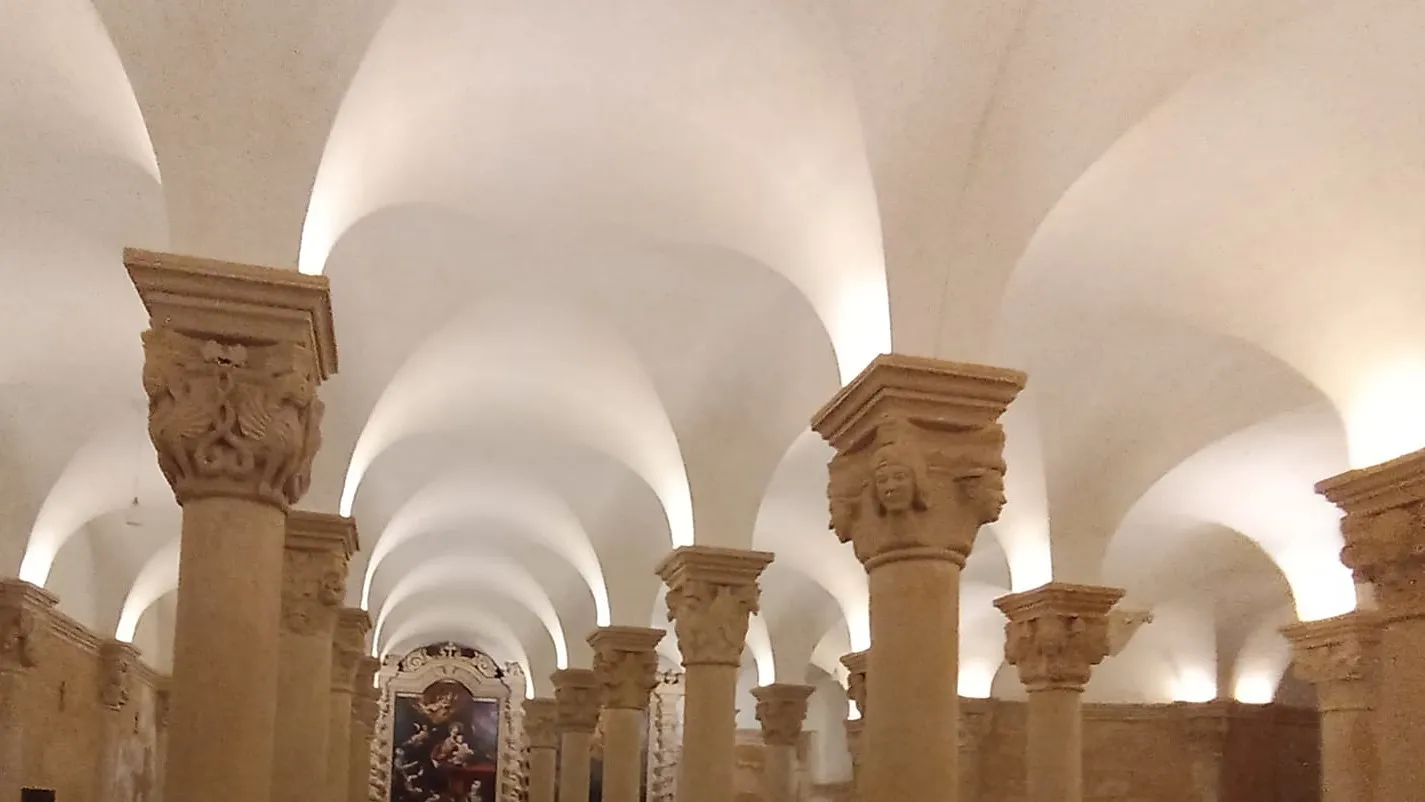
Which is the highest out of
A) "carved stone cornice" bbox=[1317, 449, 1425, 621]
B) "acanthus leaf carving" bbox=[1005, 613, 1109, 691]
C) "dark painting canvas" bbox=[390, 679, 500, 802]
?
"carved stone cornice" bbox=[1317, 449, 1425, 621]

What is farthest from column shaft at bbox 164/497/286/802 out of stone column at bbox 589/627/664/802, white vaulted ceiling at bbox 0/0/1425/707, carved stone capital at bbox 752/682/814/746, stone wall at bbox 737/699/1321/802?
stone wall at bbox 737/699/1321/802

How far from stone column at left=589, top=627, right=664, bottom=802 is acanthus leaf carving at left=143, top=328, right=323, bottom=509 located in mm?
A: 7783

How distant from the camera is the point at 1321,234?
Answer: 7203mm

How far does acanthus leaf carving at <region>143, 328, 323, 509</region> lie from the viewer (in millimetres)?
4660

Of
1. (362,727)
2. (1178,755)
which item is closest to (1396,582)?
(1178,755)

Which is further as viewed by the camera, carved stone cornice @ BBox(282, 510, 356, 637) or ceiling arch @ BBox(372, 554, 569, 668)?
ceiling arch @ BBox(372, 554, 569, 668)

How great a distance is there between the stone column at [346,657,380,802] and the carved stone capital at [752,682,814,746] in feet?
15.2

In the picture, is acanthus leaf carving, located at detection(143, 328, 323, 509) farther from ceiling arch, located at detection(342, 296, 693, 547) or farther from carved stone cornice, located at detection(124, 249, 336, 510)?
ceiling arch, located at detection(342, 296, 693, 547)

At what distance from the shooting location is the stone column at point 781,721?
54.5ft

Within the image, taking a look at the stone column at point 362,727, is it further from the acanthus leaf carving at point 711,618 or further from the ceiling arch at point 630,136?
the ceiling arch at point 630,136

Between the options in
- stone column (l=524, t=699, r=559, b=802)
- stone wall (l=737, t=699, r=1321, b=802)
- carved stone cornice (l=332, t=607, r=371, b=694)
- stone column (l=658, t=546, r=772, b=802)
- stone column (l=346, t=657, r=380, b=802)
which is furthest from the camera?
stone column (l=524, t=699, r=559, b=802)

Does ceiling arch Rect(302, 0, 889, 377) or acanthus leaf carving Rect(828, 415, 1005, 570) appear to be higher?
ceiling arch Rect(302, 0, 889, 377)

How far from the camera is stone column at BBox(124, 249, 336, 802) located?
4488 millimetres

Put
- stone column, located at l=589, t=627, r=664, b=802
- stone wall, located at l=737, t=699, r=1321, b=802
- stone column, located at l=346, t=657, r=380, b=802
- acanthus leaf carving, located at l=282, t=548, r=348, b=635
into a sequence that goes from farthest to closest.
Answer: stone wall, located at l=737, t=699, r=1321, b=802, stone column, located at l=346, t=657, r=380, b=802, stone column, located at l=589, t=627, r=664, b=802, acanthus leaf carving, located at l=282, t=548, r=348, b=635
